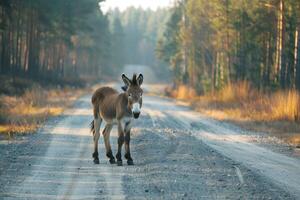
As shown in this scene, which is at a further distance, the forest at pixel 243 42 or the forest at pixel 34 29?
the forest at pixel 34 29

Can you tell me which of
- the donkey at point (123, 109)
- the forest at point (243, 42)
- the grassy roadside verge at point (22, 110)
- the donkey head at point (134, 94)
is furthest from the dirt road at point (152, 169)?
the forest at point (243, 42)

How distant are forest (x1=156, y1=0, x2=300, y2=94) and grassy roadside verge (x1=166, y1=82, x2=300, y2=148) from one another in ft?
5.63

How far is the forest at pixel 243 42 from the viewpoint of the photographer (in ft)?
122

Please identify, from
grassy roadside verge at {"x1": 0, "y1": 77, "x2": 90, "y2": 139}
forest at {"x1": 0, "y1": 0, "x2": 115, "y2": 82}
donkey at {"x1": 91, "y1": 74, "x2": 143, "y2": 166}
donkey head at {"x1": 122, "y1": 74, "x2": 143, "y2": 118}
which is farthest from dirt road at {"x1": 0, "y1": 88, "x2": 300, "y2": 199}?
forest at {"x1": 0, "y1": 0, "x2": 115, "y2": 82}

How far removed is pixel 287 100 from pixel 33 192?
19371mm

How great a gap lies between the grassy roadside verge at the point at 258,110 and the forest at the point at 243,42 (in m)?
1.72

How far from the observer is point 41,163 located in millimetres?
14734

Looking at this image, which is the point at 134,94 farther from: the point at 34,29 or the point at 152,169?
the point at 34,29

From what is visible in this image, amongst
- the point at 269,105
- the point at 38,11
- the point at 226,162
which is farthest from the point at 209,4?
the point at 226,162

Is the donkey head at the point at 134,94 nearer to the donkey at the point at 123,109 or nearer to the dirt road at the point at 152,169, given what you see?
the donkey at the point at 123,109

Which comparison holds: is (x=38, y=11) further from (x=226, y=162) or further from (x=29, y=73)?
(x=226, y=162)

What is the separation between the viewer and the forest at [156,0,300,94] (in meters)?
37.1

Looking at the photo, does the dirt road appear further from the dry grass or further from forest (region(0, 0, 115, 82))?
forest (region(0, 0, 115, 82))

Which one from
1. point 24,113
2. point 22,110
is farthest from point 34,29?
point 24,113
